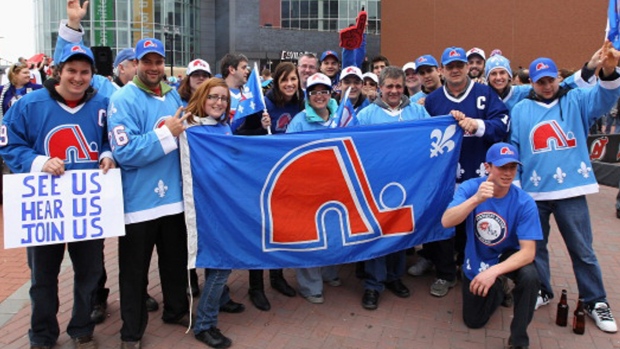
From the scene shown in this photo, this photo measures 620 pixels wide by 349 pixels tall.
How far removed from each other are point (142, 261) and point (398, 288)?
2433mm

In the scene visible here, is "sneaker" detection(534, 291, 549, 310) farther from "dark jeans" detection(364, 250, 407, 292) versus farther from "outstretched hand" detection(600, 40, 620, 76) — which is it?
"outstretched hand" detection(600, 40, 620, 76)

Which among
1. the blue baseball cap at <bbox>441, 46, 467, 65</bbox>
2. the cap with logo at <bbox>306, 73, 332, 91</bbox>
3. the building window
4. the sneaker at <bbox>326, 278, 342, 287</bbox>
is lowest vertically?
the sneaker at <bbox>326, 278, 342, 287</bbox>

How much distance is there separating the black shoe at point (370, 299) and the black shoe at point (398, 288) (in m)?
0.27

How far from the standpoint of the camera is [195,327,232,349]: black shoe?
3.80 metres

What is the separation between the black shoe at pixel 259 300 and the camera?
4508mm

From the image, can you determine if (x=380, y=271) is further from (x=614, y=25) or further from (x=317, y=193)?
(x=614, y=25)

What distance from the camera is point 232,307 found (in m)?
4.44

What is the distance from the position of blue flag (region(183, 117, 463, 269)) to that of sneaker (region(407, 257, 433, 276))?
2.73 feet

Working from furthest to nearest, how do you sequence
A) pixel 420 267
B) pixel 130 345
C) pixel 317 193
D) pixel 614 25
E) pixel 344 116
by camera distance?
→ 1. pixel 420 267
2. pixel 344 116
3. pixel 317 193
4. pixel 614 25
5. pixel 130 345

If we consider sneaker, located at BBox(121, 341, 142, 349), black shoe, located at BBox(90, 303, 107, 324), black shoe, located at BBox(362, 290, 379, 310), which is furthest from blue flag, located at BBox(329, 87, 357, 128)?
black shoe, located at BBox(90, 303, 107, 324)

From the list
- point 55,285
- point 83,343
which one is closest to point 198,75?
point 55,285

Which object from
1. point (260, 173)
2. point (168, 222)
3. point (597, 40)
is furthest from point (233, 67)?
point (597, 40)

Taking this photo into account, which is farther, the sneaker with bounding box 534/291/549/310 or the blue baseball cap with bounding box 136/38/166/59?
the sneaker with bounding box 534/291/549/310

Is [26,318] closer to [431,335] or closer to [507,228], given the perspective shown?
[431,335]
